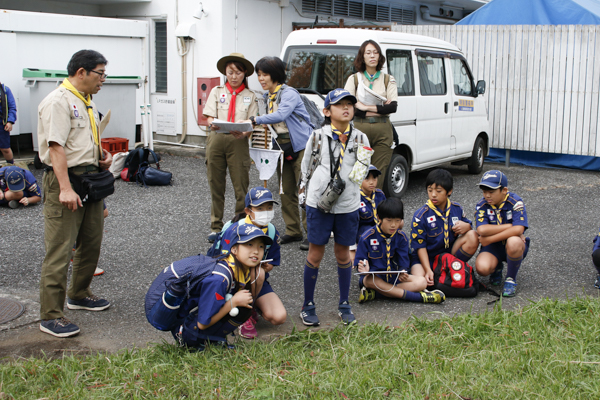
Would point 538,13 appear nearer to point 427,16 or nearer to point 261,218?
point 427,16

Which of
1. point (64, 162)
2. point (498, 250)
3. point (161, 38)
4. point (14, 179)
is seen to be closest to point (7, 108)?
point (14, 179)

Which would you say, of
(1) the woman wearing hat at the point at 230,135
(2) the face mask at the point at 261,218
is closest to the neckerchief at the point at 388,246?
(2) the face mask at the point at 261,218

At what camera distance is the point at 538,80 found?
437 inches

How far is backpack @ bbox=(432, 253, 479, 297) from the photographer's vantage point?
4.85 metres

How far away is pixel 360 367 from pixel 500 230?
2.23 meters

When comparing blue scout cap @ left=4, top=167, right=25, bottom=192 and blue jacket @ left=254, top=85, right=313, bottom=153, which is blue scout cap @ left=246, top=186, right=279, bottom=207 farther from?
blue scout cap @ left=4, top=167, right=25, bottom=192

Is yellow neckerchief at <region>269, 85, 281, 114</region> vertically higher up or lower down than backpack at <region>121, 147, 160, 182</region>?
higher up

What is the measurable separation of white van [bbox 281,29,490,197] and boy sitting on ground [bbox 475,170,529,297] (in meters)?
2.83

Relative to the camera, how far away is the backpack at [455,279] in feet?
15.9

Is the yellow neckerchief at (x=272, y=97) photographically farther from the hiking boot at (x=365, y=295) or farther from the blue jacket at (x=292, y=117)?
the hiking boot at (x=365, y=295)

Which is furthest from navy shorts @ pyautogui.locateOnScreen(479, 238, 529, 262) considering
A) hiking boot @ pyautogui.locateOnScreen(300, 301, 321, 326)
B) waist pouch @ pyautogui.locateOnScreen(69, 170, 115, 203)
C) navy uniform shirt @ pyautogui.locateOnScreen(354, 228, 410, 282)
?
waist pouch @ pyautogui.locateOnScreen(69, 170, 115, 203)

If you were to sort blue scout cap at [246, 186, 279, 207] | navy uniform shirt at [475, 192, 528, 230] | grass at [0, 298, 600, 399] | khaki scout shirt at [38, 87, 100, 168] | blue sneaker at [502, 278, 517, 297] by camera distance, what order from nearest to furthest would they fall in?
grass at [0, 298, 600, 399]
khaki scout shirt at [38, 87, 100, 168]
blue scout cap at [246, 186, 279, 207]
blue sneaker at [502, 278, 517, 297]
navy uniform shirt at [475, 192, 528, 230]

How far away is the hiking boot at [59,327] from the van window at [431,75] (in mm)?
5892

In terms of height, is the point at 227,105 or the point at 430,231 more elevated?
the point at 227,105
